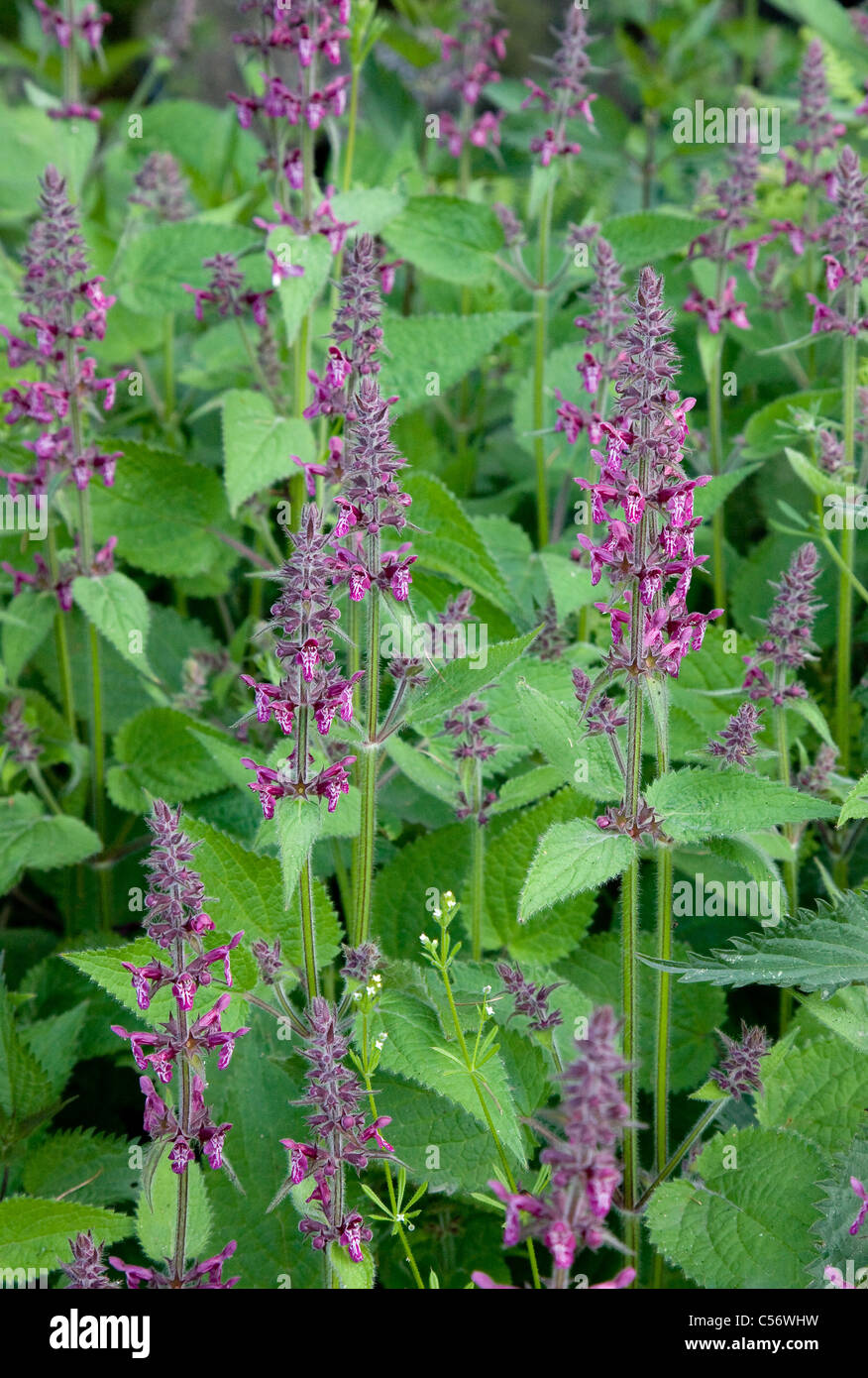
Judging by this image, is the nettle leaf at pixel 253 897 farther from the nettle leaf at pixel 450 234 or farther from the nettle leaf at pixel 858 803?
the nettle leaf at pixel 450 234

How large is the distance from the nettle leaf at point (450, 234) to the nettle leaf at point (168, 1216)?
2.49m

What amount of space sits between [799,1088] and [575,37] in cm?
270

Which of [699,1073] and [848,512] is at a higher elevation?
[848,512]

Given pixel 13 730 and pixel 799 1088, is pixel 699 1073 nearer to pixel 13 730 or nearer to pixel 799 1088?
pixel 799 1088

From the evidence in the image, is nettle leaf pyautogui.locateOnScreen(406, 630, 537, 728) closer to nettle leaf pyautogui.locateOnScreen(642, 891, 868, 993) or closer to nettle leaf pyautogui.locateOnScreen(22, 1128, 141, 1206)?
nettle leaf pyautogui.locateOnScreen(642, 891, 868, 993)

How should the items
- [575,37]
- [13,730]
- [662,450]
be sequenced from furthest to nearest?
1. [575,37]
2. [13,730]
3. [662,450]

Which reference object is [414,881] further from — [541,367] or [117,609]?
[541,367]

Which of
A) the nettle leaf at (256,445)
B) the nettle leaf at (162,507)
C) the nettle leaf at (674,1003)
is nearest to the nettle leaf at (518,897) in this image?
the nettle leaf at (674,1003)

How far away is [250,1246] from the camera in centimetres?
234

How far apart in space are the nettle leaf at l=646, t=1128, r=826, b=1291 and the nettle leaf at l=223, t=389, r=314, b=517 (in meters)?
1.73

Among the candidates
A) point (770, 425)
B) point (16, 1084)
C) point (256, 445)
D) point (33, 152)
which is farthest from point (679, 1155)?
point (33, 152)

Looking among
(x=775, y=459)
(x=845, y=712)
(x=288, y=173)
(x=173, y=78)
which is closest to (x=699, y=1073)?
(x=845, y=712)

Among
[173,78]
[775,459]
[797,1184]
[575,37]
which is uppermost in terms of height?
[173,78]

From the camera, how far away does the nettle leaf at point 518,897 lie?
107 inches
